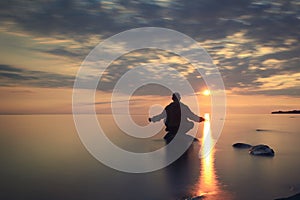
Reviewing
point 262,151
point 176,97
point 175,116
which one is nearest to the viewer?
point 262,151

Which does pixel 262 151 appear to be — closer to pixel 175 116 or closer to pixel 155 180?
pixel 155 180

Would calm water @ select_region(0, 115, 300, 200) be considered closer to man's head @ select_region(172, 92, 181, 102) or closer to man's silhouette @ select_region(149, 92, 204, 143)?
man's silhouette @ select_region(149, 92, 204, 143)

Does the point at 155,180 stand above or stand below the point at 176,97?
below

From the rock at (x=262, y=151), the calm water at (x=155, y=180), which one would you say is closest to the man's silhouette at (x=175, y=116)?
the rock at (x=262, y=151)

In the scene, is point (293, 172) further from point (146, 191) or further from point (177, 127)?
point (177, 127)

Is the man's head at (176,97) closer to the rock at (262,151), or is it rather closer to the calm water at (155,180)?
the rock at (262,151)

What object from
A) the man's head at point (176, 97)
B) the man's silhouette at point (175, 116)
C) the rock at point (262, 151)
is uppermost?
the man's head at point (176, 97)

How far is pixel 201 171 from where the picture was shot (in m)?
40.9

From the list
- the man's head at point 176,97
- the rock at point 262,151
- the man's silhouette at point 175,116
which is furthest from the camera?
the man's head at point 176,97

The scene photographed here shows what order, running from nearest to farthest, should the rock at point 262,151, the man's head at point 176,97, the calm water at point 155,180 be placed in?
the calm water at point 155,180 < the rock at point 262,151 < the man's head at point 176,97

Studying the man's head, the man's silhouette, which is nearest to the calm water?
the man's silhouette

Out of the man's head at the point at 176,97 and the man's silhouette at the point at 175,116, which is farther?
the man's head at the point at 176,97

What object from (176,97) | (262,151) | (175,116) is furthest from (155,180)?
(176,97)

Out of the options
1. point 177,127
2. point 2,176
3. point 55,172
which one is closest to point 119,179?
point 55,172
